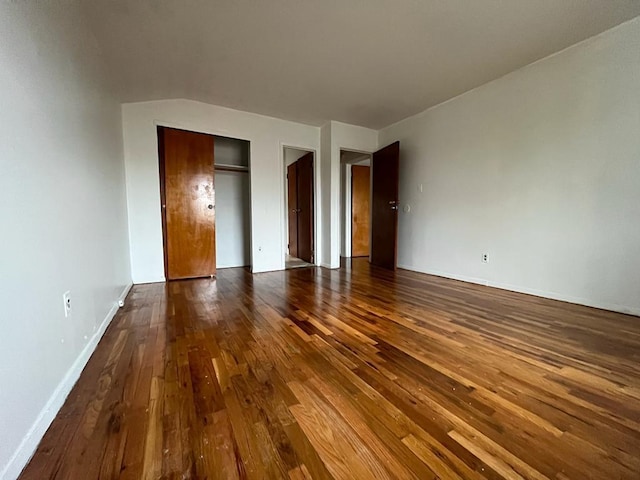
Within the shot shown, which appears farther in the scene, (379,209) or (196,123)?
(379,209)

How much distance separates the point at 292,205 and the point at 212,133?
93.3 inches

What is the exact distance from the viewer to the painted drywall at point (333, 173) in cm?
423

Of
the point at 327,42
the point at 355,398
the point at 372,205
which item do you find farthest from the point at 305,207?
the point at 355,398

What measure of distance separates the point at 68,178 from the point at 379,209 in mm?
3954

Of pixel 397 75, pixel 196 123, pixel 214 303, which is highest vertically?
pixel 397 75

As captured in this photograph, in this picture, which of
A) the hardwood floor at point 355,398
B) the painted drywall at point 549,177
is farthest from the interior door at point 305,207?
the hardwood floor at point 355,398

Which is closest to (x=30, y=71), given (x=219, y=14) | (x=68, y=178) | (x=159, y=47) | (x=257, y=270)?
(x=68, y=178)

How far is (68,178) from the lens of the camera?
1409 millimetres

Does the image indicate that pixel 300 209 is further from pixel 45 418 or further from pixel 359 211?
Result: pixel 45 418

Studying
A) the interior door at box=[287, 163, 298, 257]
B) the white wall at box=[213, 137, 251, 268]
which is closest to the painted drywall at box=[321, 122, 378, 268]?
the interior door at box=[287, 163, 298, 257]

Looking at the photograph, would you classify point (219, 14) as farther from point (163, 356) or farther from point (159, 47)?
point (163, 356)

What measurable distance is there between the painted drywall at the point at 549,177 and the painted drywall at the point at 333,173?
3.84ft

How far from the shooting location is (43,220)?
110 cm

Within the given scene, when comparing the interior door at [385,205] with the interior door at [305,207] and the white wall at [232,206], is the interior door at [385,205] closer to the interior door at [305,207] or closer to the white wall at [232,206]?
the interior door at [305,207]
